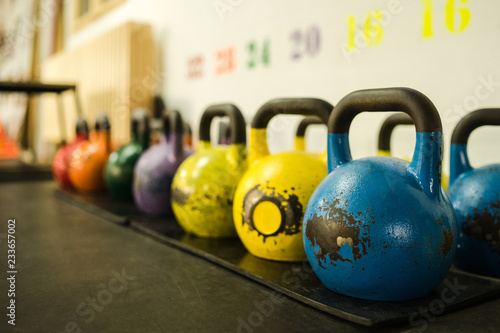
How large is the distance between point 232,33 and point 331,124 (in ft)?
4.72

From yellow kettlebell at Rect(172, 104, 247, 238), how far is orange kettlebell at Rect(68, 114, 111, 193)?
79cm

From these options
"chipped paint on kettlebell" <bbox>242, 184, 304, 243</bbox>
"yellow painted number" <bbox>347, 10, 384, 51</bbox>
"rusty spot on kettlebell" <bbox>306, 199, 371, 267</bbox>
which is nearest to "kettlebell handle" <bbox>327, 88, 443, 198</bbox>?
"rusty spot on kettlebell" <bbox>306, 199, 371, 267</bbox>

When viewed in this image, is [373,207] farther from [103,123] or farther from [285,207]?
[103,123]

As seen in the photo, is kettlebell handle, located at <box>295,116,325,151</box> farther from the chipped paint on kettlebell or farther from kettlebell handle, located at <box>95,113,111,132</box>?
kettlebell handle, located at <box>95,113,111,132</box>

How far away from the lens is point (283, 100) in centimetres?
88

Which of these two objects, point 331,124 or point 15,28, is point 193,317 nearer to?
point 331,124

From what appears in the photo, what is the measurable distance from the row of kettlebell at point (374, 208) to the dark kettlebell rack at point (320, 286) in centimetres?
2

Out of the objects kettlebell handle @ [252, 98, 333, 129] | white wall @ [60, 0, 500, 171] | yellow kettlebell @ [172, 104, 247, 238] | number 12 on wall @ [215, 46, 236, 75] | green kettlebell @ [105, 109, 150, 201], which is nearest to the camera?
kettlebell handle @ [252, 98, 333, 129]

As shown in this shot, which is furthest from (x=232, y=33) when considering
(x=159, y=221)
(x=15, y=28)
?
(x=15, y=28)

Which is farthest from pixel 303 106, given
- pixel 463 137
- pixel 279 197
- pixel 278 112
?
pixel 463 137

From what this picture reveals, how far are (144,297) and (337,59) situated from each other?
1.12m

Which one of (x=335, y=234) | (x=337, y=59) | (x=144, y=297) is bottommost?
(x=144, y=297)

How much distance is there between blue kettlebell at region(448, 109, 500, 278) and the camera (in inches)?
29.3

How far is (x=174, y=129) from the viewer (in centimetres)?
124
